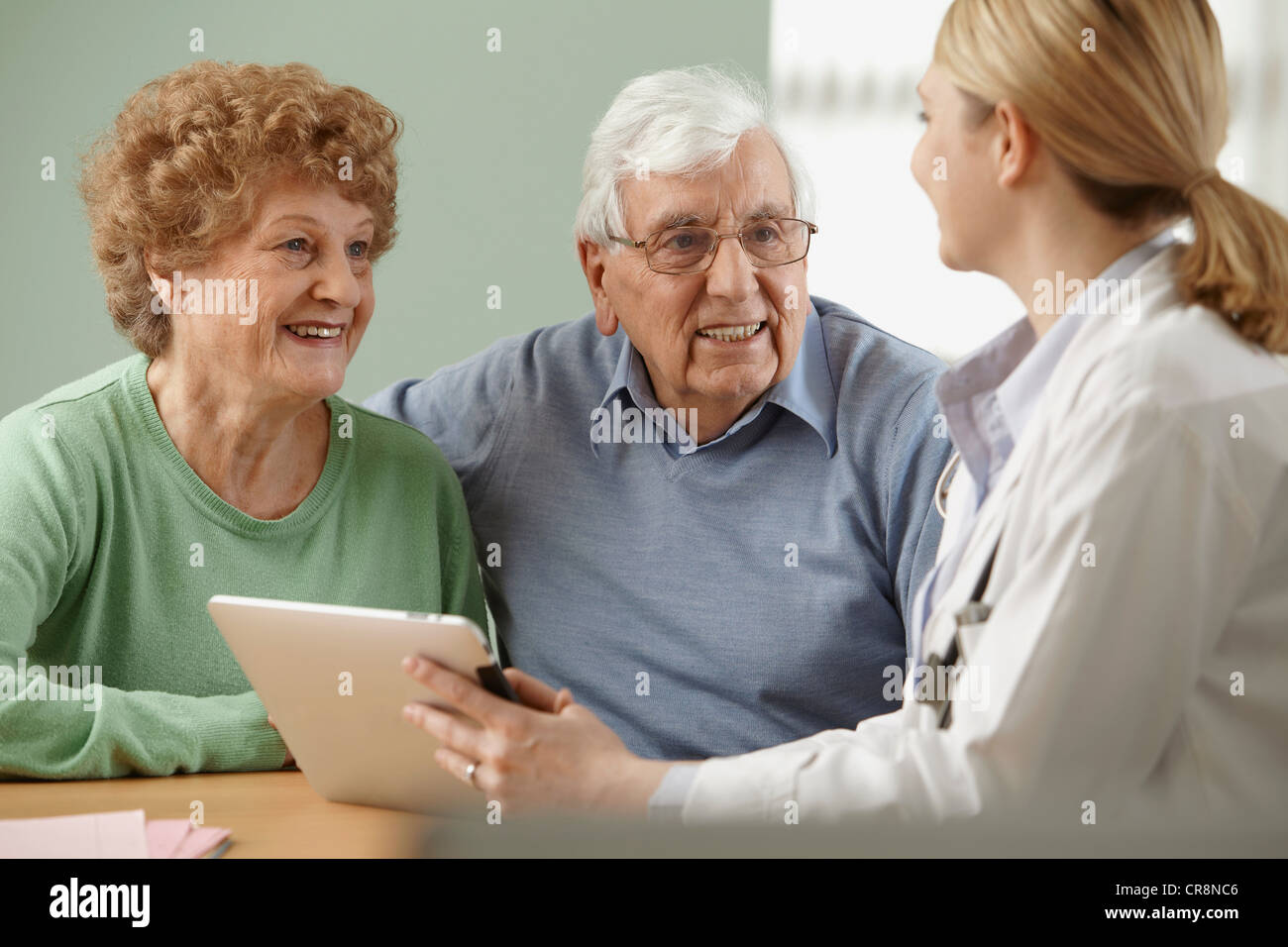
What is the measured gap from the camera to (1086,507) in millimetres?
969

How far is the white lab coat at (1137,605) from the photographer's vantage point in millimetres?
961

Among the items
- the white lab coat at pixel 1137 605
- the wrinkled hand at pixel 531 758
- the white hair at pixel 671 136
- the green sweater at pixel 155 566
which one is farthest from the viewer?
the white hair at pixel 671 136

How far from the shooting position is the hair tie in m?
1.12

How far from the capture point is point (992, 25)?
3.87 ft

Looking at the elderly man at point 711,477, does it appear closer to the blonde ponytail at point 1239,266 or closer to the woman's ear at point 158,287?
the woman's ear at point 158,287

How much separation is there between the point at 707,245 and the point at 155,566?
92cm

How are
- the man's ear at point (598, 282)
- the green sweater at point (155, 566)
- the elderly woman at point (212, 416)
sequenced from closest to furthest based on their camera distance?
the green sweater at point (155, 566) < the elderly woman at point (212, 416) < the man's ear at point (598, 282)

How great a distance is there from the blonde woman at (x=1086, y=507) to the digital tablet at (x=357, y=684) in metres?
0.04

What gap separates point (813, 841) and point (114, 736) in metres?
1.01

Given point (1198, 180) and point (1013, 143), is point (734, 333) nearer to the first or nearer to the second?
point (1013, 143)

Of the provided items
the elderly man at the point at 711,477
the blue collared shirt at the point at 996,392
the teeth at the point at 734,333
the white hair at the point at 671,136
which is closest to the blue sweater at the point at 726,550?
the elderly man at the point at 711,477

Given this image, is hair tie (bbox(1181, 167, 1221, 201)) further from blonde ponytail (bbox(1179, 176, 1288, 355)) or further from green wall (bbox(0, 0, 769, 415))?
green wall (bbox(0, 0, 769, 415))

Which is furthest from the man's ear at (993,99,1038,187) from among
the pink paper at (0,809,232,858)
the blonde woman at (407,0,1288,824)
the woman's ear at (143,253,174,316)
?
the woman's ear at (143,253,174,316)
